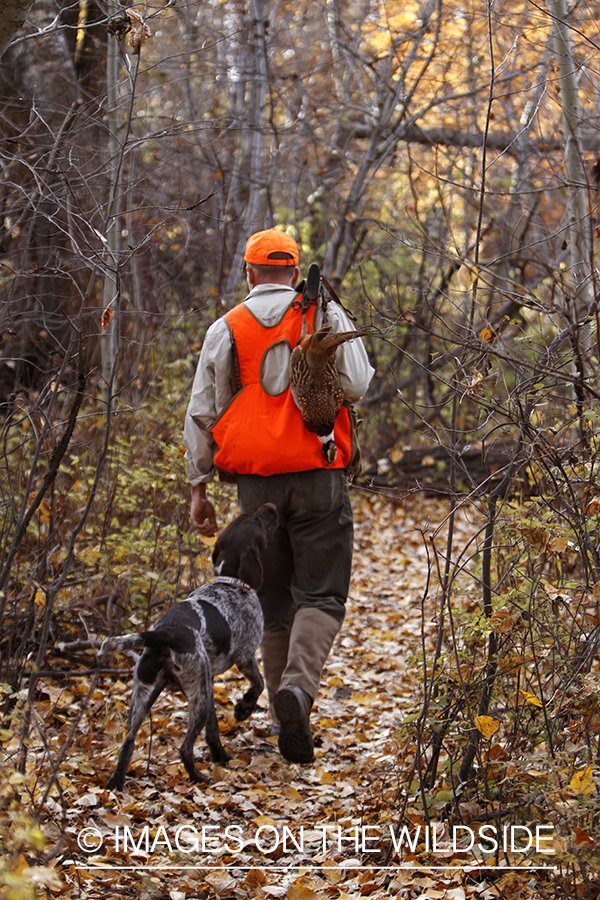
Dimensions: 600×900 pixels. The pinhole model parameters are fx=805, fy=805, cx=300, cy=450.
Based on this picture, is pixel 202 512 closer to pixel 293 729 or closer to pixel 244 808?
pixel 293 729

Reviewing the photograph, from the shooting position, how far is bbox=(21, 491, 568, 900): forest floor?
2.92 m

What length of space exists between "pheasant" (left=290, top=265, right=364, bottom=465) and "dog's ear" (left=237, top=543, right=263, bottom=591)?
0.64m

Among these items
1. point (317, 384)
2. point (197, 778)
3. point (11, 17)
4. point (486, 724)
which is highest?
point (11, 17)

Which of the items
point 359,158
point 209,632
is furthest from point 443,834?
point 359,158

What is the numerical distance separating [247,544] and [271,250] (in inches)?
62.3

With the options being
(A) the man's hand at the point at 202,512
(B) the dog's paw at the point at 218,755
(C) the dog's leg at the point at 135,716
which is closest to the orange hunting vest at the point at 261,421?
(A) the man's hand at the point at 202,512

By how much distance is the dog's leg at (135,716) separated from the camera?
3.71m

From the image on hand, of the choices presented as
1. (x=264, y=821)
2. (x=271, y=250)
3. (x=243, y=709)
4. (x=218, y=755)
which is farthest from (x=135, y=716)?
(x=271, y=250)

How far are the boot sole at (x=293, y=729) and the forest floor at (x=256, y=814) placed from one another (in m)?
0.21

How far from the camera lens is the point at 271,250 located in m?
4.35

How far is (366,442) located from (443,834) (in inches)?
361

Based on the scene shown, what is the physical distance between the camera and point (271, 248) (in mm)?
4348

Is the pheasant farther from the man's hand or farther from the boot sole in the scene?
the boot sole

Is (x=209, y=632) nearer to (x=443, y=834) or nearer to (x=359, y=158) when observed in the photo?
(x=443, y=834)
